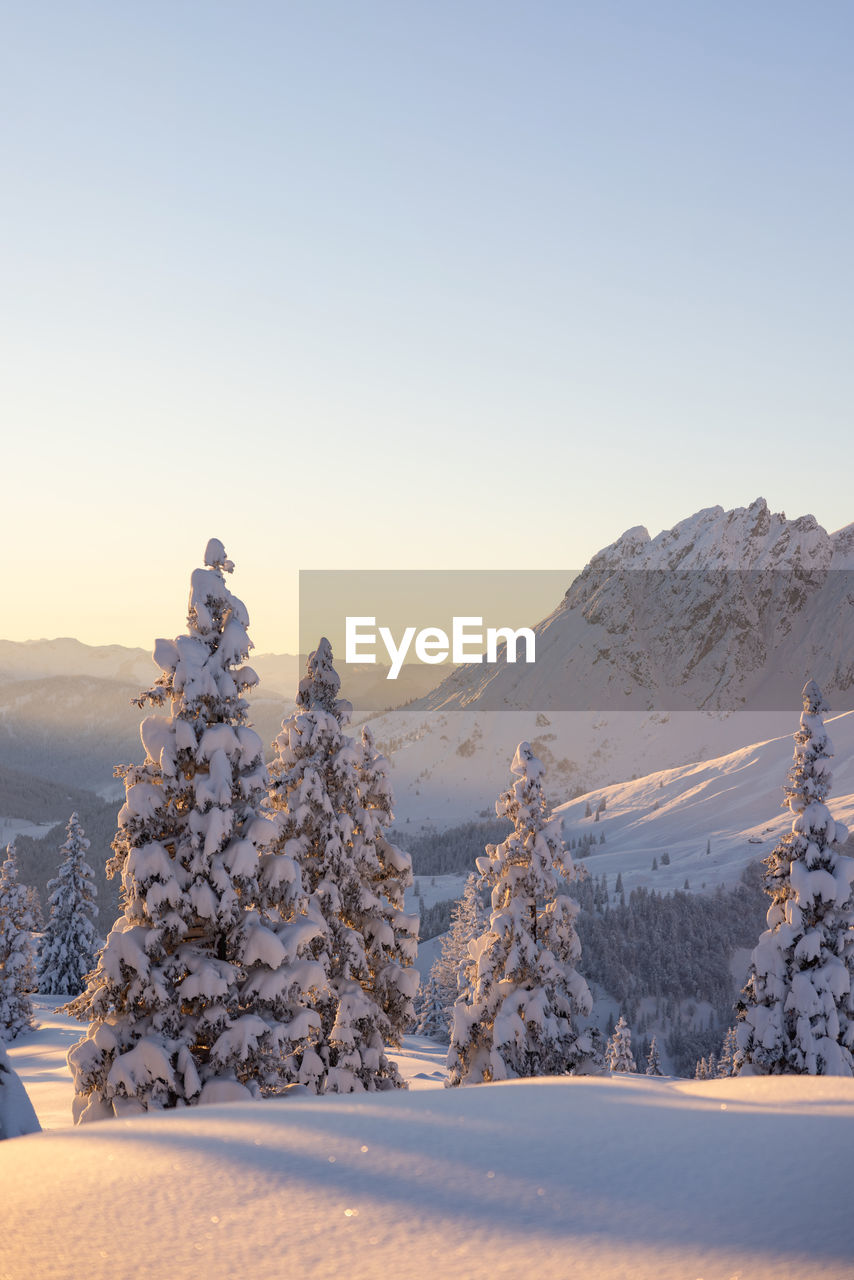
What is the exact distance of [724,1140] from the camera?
5.96 metres

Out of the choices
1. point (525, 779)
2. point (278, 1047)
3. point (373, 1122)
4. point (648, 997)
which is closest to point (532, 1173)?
point (373, 1122)

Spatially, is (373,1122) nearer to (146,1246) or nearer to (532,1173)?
(532,1173)

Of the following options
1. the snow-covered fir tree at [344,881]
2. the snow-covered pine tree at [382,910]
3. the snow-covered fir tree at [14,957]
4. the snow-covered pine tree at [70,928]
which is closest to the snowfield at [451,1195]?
the snow-covered fir tree at [344,881]

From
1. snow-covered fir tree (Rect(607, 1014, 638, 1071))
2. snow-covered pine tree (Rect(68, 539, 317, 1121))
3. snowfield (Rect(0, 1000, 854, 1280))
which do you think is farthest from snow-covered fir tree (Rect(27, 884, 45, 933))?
snowfield (Rect(0, 1000, 854, 1280))

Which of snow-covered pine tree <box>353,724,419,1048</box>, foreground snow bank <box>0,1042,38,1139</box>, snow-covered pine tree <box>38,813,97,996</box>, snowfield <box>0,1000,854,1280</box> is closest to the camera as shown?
snowfield <box>0,1000,854,1280</box>

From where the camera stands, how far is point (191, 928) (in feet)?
50.9

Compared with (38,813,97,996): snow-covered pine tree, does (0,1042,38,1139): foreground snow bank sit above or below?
above

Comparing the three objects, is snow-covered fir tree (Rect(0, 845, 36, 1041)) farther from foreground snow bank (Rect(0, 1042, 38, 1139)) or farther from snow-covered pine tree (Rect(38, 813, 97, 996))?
foreground snow bank (Rect(0, 1042, 38, 1139))

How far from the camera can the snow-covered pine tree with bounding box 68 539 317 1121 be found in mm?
14750

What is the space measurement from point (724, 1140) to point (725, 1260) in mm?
1814

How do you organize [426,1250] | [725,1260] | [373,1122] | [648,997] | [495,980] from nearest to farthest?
[725,1260] < [426,1250] < [373,1122] < [495,980] < [648,997]

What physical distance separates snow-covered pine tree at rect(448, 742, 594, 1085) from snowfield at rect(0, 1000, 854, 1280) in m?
15.7

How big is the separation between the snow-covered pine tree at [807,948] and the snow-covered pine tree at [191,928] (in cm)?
1284

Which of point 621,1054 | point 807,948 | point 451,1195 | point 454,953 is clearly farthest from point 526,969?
point 454,953
